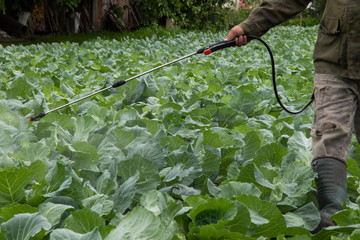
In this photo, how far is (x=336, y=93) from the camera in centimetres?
238

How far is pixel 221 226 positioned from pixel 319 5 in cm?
3981

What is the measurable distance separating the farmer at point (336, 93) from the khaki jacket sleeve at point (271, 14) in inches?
9.4

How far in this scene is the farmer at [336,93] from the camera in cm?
225

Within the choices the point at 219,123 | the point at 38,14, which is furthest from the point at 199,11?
the point at 219,123

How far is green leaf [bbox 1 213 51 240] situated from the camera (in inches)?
60.7

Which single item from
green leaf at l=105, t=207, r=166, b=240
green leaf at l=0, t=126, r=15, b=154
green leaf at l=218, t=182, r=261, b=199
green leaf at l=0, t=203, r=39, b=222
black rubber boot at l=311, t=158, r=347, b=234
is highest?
green leaf at l=105, t=207, r=166, b=240

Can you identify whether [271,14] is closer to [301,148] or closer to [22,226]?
[301,148]

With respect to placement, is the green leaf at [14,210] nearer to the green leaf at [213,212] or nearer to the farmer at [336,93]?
the green leaf at [213,212]

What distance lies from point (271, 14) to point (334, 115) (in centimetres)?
69

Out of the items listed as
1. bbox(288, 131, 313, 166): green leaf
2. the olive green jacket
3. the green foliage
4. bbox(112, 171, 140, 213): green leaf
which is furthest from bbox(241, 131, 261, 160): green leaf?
bbox(112, 171, 140, 213): green leaf

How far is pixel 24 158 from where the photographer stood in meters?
2.33

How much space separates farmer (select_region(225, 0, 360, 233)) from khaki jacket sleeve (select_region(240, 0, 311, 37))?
0.24 m

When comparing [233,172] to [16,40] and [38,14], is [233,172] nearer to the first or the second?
[16,40]

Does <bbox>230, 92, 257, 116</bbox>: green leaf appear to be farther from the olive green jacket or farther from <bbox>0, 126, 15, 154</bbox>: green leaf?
<bbox>0, 126, 15, 154</bbox>: green leaf
